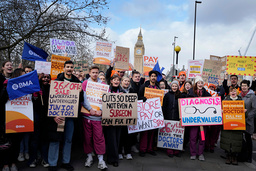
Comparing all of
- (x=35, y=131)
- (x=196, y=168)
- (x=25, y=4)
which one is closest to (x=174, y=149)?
(x=196, y=168)

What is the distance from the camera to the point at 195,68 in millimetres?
8094

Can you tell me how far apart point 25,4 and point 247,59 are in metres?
9.21

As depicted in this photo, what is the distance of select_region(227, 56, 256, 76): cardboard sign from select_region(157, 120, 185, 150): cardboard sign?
3677mm

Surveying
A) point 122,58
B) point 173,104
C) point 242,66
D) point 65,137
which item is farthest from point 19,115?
point 242,66

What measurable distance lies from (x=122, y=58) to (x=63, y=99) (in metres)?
4.41

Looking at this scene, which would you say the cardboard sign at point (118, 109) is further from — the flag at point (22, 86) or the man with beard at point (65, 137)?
the flag at point (22, 86)

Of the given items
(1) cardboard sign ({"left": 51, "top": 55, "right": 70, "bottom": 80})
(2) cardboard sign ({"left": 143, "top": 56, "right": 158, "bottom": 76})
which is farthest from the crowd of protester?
(2) cardboard sign ({"left": 143, "top": 56, "right": 158, "bottom": 76})

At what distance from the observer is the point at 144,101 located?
4746 millimetres

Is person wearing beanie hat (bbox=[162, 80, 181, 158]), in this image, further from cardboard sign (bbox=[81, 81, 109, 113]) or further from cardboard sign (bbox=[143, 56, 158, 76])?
cardboard sign (bbox=[143, 56, 158, 76])

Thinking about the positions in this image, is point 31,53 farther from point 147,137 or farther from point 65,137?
point 147,137

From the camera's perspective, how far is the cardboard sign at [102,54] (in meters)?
7.62

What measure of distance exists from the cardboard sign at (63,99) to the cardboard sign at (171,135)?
8.16 ft

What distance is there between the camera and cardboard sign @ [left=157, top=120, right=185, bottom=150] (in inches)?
191

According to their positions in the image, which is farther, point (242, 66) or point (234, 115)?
point (242, 66)
